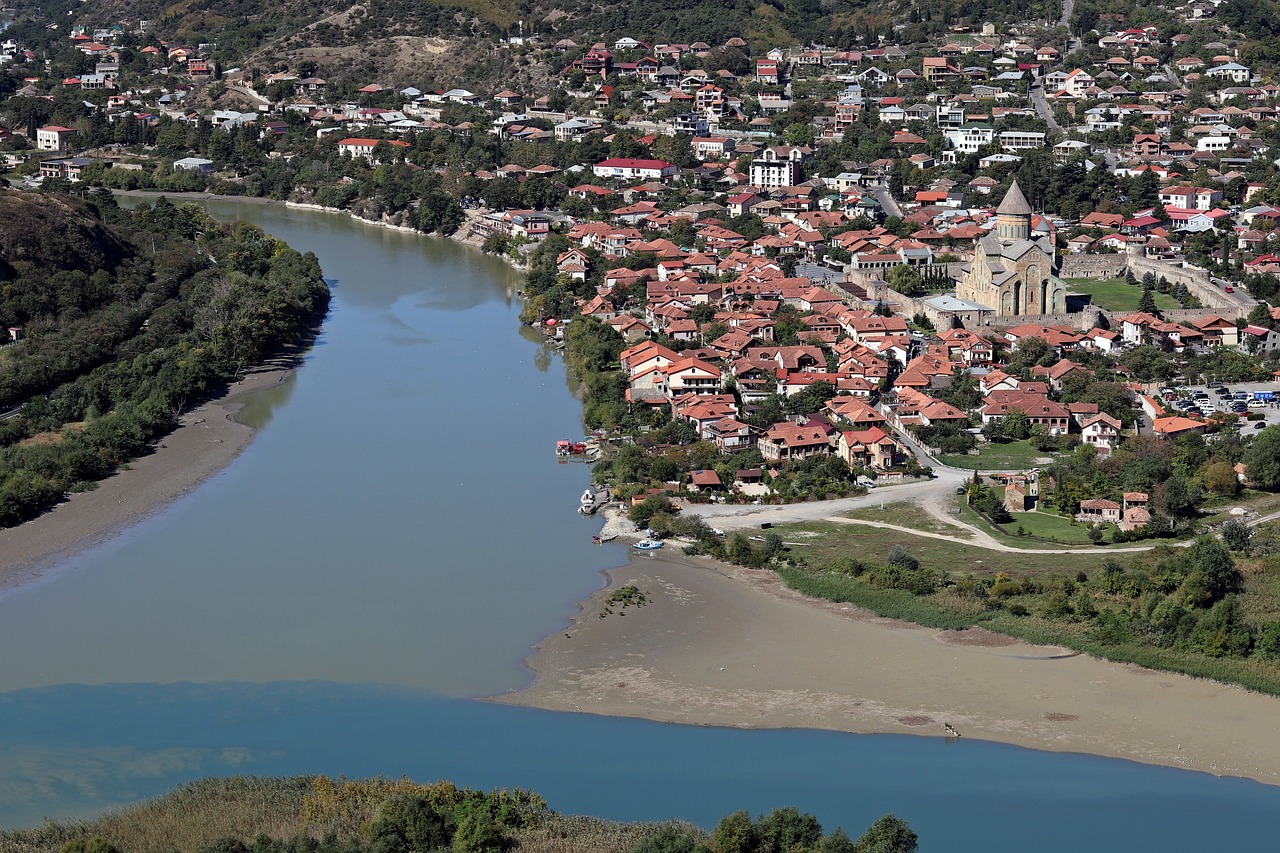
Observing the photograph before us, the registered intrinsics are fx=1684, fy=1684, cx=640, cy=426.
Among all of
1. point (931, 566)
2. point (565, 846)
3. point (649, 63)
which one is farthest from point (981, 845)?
point (649, 63)

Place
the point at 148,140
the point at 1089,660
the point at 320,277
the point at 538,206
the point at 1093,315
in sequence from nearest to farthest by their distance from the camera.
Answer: the point at 1089,660
the point at 1093,315
the point at 320,277
the point at 538,206
the point at 148,140

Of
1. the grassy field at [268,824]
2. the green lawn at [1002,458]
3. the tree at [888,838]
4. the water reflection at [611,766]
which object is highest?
the green lawn at [1002,458]

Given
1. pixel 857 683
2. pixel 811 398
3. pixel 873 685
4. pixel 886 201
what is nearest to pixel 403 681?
pixel 857 683

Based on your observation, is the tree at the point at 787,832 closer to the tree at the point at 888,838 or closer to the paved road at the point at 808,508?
the tree at the point at 888,838

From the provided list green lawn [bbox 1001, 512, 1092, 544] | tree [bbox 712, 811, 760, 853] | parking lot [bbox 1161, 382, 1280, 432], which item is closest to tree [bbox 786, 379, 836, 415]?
green lawn [bbox 1001, 512, 1092, 544]

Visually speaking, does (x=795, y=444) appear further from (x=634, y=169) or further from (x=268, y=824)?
(x=634, y=169)

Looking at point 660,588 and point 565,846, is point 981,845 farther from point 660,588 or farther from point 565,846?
point 660,588

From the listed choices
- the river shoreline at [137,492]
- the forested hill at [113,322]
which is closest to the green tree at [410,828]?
the river shoreline at [137,492]
